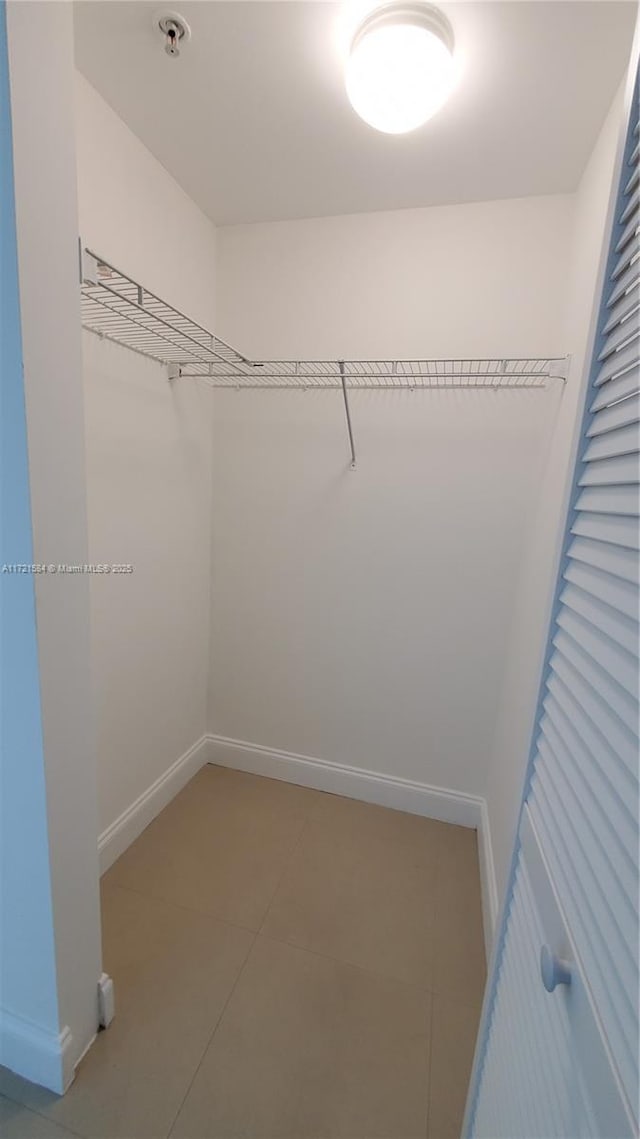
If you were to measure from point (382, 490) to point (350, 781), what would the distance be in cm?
136

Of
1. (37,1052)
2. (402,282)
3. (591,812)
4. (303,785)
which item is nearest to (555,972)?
(591,812)

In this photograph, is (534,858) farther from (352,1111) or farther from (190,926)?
(190,926)

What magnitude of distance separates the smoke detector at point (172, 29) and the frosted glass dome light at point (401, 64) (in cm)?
39

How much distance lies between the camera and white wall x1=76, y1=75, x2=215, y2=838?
4.65 feet

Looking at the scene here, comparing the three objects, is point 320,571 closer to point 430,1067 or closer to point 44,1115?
point 430,1067

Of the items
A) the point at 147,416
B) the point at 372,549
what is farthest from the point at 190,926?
the point at 147,416

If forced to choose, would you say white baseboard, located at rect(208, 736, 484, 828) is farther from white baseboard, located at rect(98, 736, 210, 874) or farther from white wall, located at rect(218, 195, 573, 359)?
white wall, located at rect(218, 195, 573, 359)

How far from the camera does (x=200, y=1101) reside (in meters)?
1.10

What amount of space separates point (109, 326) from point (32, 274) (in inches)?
30.4

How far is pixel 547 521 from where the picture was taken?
4.74ft

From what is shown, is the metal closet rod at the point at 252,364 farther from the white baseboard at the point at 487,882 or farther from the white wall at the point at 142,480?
the white baseboard at the point at 487,882

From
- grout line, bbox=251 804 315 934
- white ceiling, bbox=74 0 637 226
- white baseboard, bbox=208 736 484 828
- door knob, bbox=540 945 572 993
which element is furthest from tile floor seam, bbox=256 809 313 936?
white ceiling, bbox=74 0 637 226

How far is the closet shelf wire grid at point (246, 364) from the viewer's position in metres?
1.44

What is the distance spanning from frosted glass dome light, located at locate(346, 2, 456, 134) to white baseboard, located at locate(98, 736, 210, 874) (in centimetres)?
238
